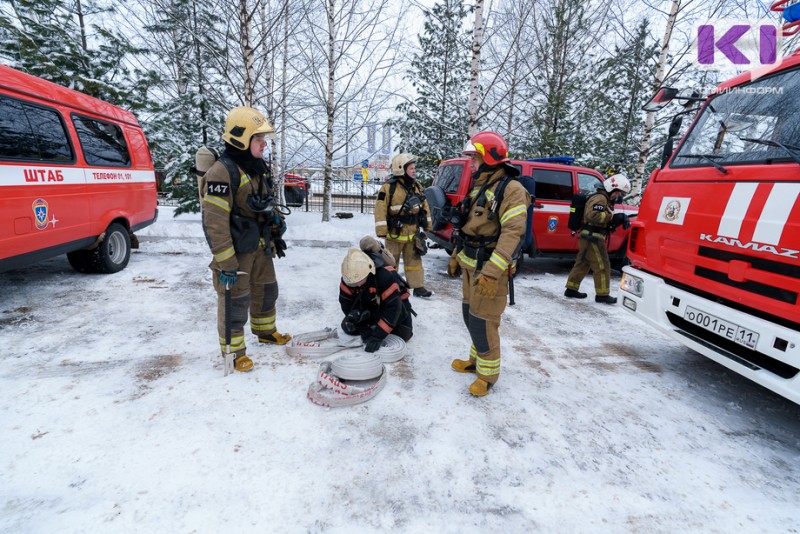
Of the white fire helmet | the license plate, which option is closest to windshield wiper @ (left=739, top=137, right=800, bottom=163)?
the license plate

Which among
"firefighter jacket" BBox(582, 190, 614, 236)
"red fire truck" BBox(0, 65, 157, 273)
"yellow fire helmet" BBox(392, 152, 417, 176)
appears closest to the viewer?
"red fire truck" BBox(0, 65, 157, 273)

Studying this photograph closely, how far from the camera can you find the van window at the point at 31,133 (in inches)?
145

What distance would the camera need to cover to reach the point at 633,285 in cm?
335

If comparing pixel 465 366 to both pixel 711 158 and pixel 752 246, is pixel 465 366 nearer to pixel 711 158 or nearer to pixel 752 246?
pixel 752 246

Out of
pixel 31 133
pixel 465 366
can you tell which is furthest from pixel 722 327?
pixel 31 133

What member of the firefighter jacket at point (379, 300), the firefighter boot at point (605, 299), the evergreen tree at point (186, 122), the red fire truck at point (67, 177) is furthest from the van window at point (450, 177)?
the evergreen tree at point (186, 122)

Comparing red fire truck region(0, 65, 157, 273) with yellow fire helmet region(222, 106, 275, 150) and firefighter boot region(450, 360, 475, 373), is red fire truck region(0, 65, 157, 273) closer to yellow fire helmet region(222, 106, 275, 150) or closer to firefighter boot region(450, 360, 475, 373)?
yellow fire helmet region(222, 106, 275, 150)

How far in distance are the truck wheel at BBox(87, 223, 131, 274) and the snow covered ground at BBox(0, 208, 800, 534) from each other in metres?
1.44

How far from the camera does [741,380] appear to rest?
3.30 meters

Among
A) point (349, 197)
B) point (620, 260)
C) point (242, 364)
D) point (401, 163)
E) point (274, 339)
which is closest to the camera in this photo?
point (242, 364)

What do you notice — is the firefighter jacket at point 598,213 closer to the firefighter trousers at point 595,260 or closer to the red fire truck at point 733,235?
the firefighter trousers at point 595,260

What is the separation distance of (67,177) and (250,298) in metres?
3.18

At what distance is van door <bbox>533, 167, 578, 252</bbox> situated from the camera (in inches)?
253

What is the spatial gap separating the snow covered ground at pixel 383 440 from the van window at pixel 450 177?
305 cm
